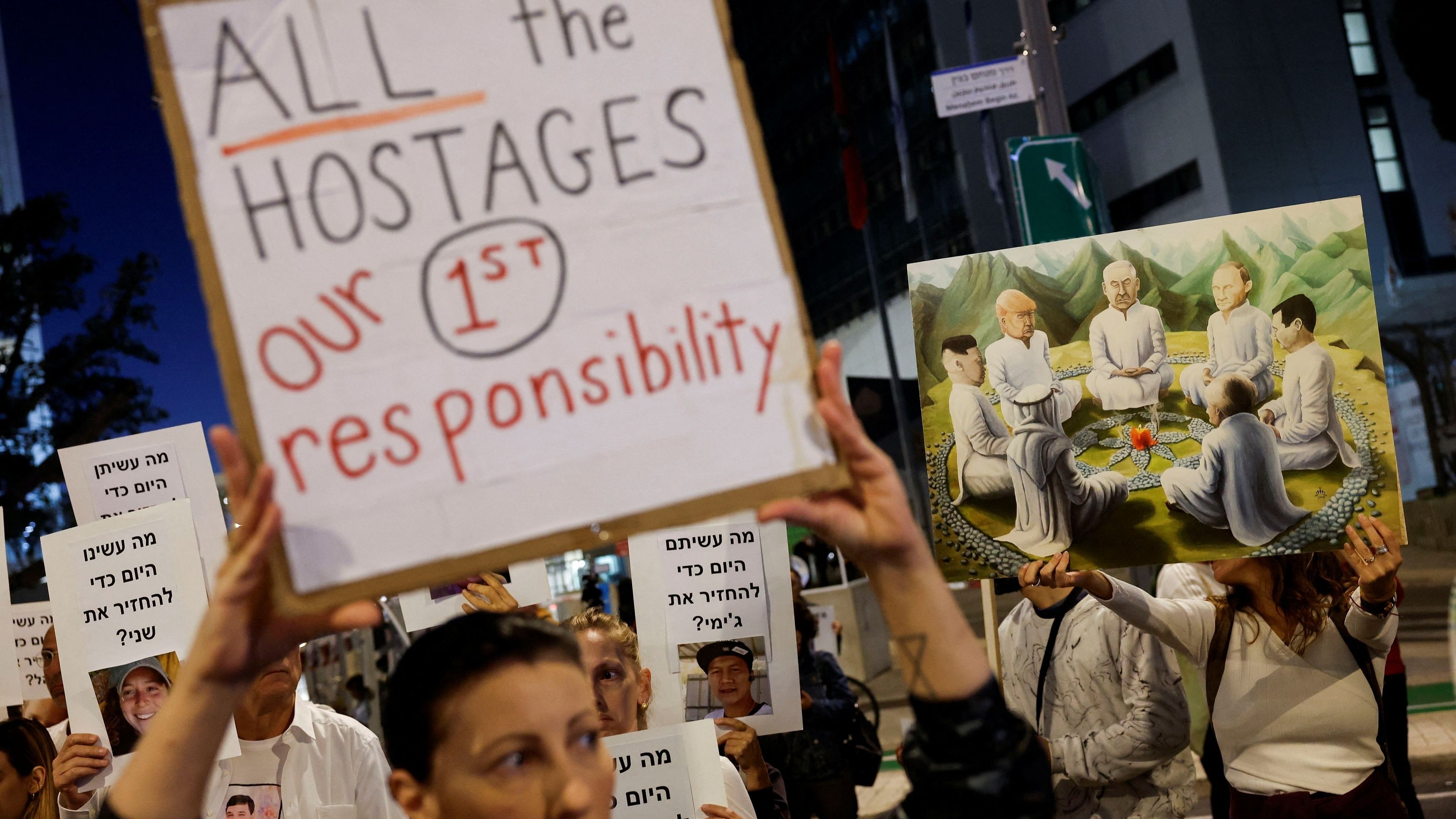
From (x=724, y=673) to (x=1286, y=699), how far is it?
1.62 metres

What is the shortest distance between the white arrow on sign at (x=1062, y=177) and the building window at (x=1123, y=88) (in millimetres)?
19010

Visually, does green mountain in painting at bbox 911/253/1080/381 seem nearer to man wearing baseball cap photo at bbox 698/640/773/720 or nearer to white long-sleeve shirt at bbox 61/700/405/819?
man wearing baseball cap photo at bbox 698/640/773/720

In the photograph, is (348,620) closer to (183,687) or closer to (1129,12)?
(183,687)

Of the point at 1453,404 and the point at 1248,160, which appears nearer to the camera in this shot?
the point at 1453,404

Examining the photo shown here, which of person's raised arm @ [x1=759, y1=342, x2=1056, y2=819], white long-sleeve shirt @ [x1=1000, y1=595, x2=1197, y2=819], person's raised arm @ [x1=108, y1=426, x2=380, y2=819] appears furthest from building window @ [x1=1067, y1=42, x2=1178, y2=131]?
person's raised arm @ [x1=108, y1=426, x2=380, y2=819]

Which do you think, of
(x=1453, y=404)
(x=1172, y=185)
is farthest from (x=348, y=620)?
(x=1172, y=185)

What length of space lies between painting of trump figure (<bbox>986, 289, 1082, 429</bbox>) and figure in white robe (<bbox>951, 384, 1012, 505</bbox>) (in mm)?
46

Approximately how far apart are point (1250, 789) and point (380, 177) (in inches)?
117

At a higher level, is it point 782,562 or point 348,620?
point 348,620

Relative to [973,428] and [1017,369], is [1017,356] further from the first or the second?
[973,428]

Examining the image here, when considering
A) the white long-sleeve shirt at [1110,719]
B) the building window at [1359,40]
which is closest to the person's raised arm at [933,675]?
the white long-sleeve shirt at [1110,719]

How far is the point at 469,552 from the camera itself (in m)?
1.40

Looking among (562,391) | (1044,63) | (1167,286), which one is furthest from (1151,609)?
(1044,63)

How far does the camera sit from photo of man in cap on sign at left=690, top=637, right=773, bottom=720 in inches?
140
